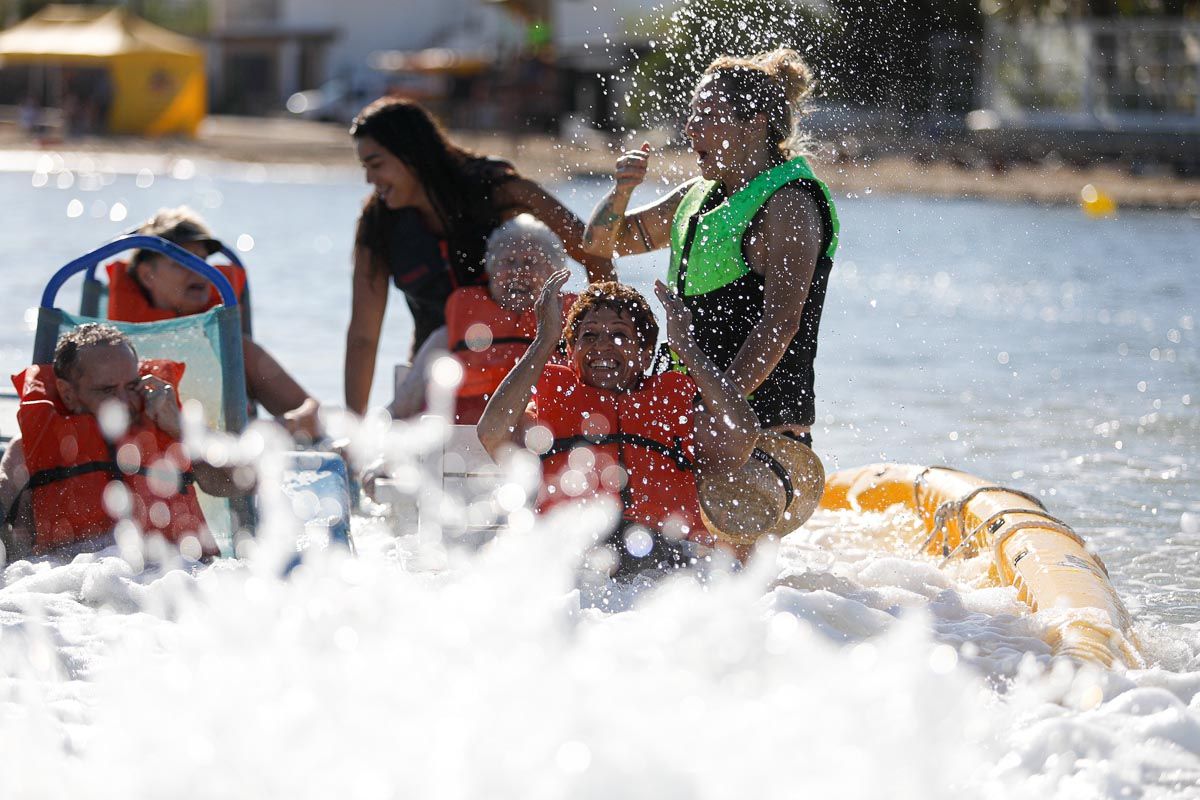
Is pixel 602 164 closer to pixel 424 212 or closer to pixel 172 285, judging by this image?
pixel 424 212

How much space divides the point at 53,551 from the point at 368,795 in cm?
236

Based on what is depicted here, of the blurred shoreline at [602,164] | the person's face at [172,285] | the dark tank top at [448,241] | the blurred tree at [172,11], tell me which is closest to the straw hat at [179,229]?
the person's face at [172,285]

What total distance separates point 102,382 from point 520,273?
60.1 inches

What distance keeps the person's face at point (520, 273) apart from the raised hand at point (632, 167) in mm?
584

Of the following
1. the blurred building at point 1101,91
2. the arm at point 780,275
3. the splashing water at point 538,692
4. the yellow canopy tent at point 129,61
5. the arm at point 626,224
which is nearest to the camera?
the splashing water at point 538,692

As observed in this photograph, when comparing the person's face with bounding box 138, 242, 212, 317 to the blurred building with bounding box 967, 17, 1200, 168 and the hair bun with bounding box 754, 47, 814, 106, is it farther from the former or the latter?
the blurred building with bounding box 967, 17, 1200, 168

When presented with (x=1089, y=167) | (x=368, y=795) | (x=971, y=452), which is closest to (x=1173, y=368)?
(x=971, y=452)

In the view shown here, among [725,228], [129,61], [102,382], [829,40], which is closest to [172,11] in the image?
[129,61]

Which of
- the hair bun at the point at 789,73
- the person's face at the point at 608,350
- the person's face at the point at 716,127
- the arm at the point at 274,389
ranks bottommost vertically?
the arm at the point at 274,389

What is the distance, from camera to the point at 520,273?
551 centimetres

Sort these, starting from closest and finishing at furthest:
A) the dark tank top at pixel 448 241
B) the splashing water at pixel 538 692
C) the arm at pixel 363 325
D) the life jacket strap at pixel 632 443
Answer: the splashing water at pixel 538 692 → the life jacket strap at pixel 632 443 → the dark tank top at pixel 448 241 → the arm at pixel 363 325

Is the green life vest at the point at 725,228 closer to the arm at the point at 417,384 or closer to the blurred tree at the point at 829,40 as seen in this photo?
the blurred tree at the point at 829,40

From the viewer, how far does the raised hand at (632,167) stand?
4.99 metres

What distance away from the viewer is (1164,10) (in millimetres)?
28531
